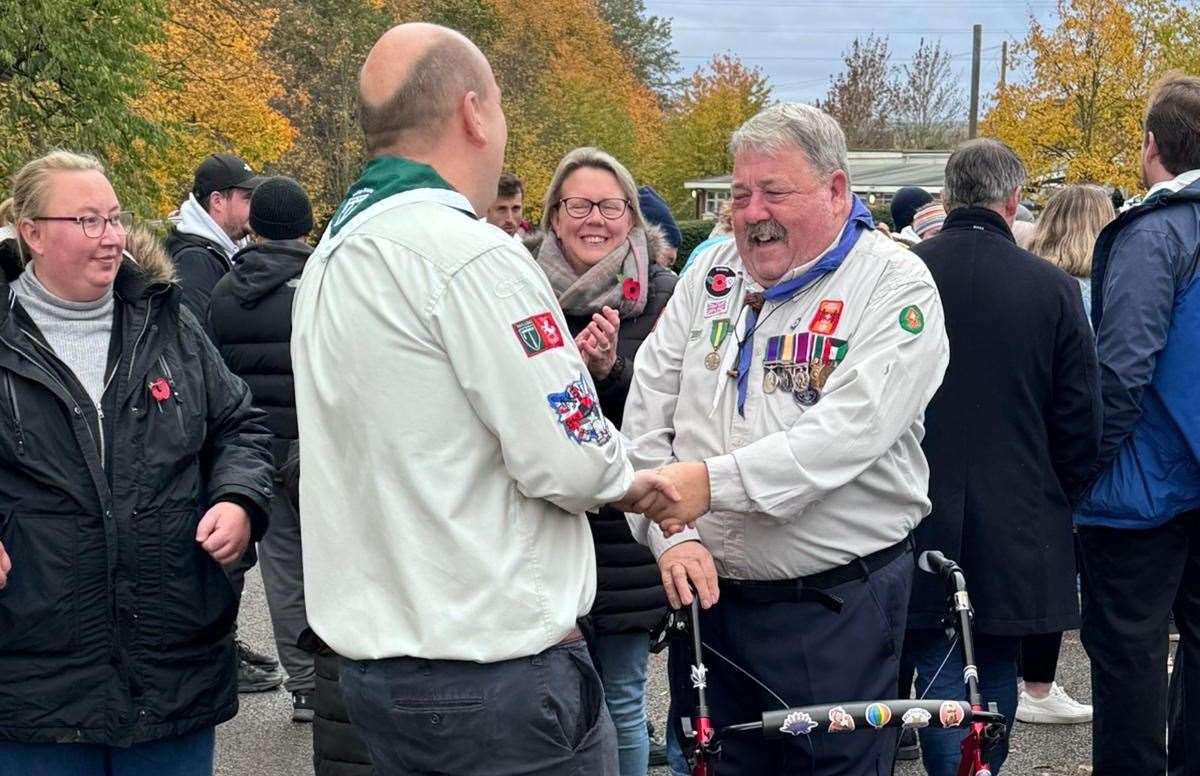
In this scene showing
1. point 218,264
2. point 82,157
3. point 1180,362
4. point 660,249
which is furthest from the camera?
point 218,264

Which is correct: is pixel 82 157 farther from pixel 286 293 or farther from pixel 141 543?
pixel 286 293

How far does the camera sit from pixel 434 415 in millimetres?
2590

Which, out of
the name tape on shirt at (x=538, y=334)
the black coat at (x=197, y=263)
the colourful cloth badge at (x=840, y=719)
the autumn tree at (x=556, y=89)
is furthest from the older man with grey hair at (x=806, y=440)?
the autumn tree at (x=556, y=89)

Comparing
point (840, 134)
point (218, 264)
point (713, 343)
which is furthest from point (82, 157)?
point (218, 264)

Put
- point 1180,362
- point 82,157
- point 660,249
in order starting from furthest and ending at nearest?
1. point 660,249
2. point 1180,362
3. point 82,157

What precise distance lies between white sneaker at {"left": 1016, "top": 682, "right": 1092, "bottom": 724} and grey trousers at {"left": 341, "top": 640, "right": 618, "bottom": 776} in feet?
13.7

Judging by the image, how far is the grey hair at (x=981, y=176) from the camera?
476 cm

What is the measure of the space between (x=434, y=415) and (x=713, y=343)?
127 cm

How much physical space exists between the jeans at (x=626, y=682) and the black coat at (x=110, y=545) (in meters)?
1.43

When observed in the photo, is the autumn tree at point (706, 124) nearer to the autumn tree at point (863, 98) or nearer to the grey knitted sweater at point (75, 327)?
the autumn tree at point (863, 98)

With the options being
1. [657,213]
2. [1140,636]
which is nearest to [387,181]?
[1140,636]

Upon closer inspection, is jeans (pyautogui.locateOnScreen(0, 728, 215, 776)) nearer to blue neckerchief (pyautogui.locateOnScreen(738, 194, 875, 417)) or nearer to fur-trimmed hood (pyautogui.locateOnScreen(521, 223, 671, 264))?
blue neckerchief (pyautogui.locateOnScreen(738, 194, 875, 417))

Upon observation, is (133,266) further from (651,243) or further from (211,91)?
(211,91)

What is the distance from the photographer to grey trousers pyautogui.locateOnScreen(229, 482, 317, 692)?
634cm
